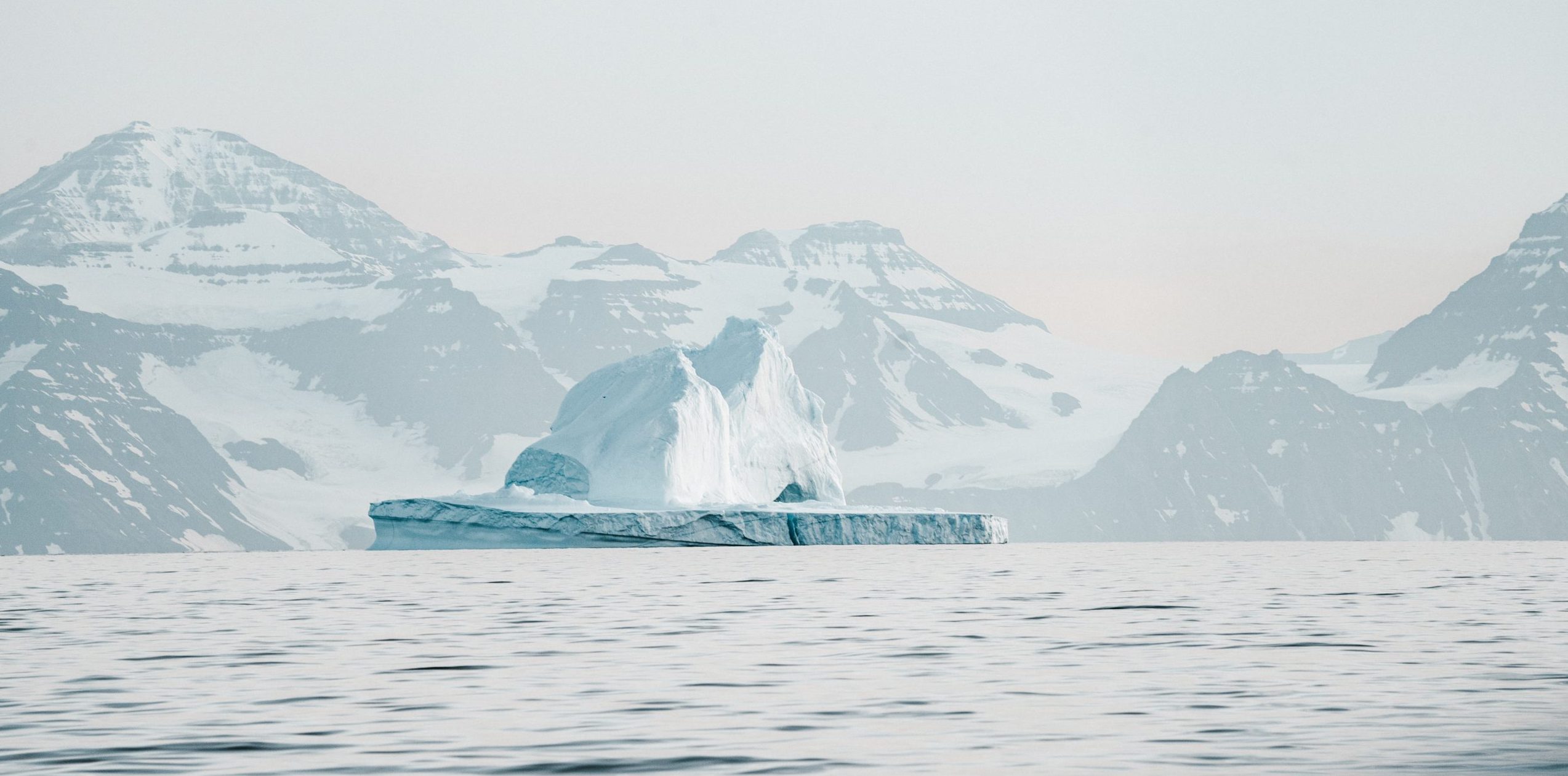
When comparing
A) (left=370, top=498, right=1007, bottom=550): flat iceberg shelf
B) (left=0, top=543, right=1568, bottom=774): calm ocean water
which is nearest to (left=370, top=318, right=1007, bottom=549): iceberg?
(left=370, top=498, right=1007, bottom=550): flat iceberg shelf

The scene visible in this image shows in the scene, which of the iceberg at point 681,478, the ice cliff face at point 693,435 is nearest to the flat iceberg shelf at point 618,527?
the iceberg at point 681,478

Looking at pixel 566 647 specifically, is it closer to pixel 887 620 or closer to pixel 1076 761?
pixel 887 620

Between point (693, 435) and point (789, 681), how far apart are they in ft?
175

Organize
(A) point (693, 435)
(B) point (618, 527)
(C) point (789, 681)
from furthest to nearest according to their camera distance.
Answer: (A) point (693, 435)
(B) point (618, 527)
(C) point (789, 681)

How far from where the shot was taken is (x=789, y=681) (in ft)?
61.4

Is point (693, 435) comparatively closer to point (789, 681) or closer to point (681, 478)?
point (681, 478)

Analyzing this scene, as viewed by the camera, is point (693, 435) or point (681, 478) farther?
point (693, 435)

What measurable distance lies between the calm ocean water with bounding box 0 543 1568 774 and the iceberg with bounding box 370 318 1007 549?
2750cm

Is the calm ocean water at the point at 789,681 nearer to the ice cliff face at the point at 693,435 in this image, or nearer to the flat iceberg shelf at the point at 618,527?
the flat iceberg shelf at the point at 618,527

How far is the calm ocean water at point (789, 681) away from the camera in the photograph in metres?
13.3

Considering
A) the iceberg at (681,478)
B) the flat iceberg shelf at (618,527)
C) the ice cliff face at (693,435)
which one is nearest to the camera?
the flat iceberg shelf at (618,527)

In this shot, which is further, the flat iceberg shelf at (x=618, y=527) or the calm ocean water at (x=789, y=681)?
the flat iceberg shelf at (x=618, y=527)

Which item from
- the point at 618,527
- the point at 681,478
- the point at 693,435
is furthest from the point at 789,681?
the point at 693,435

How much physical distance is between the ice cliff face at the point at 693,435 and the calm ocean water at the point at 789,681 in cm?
3080
